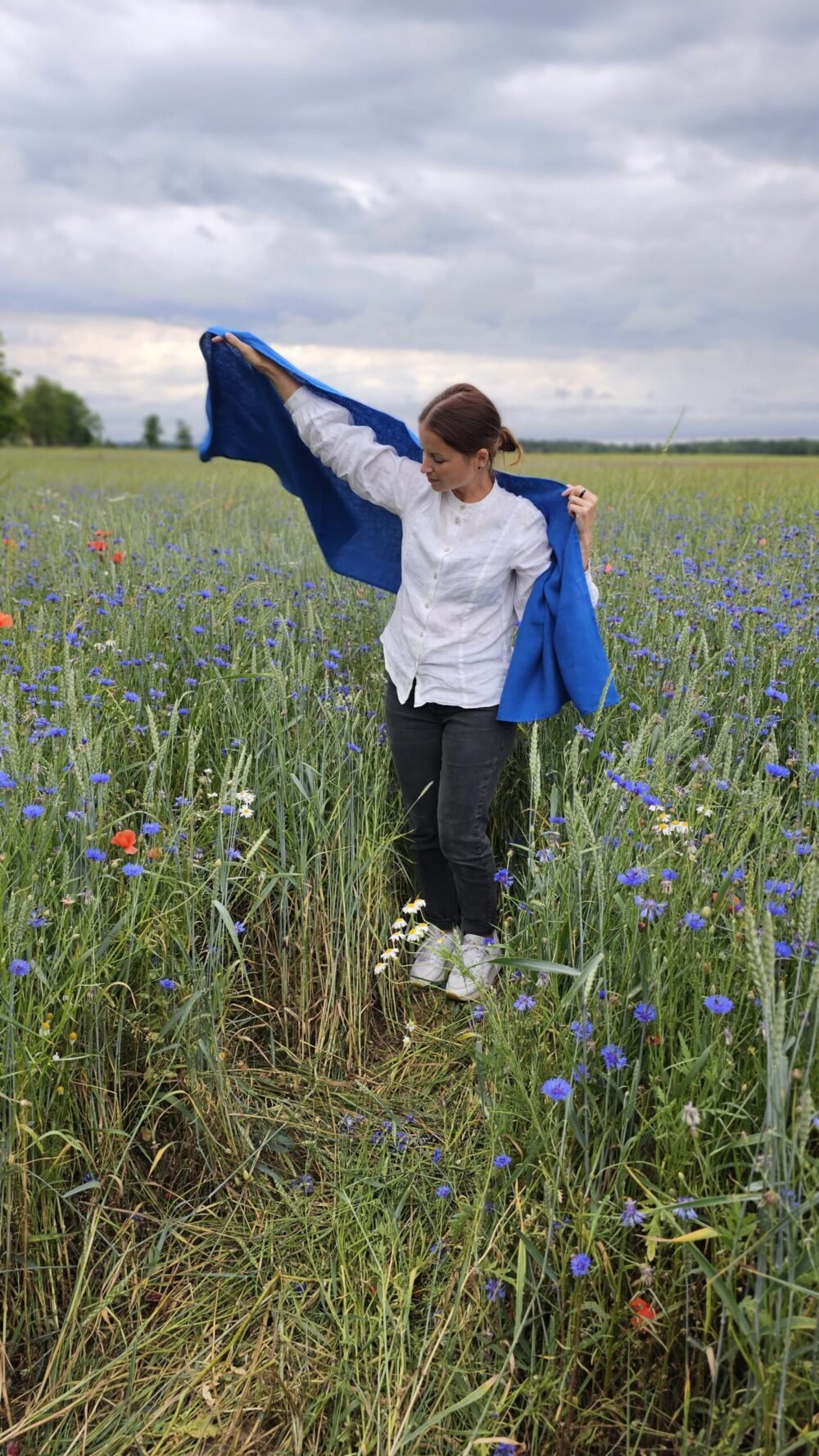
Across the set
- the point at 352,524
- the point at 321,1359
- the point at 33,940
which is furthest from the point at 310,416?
the point at 321,1359

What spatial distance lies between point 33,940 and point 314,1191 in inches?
36.7

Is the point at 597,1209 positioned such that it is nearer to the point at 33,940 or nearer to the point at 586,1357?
the point at 586,1357

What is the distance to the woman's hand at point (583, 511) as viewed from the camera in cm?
308

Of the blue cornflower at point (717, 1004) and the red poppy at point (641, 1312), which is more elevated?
the blue cornflower at point (717, 1004)

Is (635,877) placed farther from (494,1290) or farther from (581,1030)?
(494,1290)

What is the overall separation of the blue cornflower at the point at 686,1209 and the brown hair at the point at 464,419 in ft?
6.95

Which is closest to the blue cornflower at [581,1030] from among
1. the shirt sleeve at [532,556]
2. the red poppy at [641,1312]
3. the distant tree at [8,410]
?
the red poppy at [641,1312]

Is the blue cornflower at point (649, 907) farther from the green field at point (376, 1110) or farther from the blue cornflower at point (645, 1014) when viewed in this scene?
the blue cornflower at point (645, 1014)

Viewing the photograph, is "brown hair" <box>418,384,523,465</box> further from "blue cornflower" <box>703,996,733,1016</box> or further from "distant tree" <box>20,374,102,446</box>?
"distant tree" <box>20,374,102,446</box>

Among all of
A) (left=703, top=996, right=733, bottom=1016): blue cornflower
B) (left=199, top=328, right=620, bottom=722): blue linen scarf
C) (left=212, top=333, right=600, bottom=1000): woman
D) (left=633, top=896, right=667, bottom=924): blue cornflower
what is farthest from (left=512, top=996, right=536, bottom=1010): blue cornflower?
(left=199, top=328, right=620, bottom=722): blue linen scarf

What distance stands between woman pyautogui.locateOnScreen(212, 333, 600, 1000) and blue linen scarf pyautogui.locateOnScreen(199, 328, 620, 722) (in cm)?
6

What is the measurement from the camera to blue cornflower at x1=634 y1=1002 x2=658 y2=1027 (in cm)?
189

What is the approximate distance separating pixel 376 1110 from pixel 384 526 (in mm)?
2033

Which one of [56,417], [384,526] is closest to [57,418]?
[56,417]
